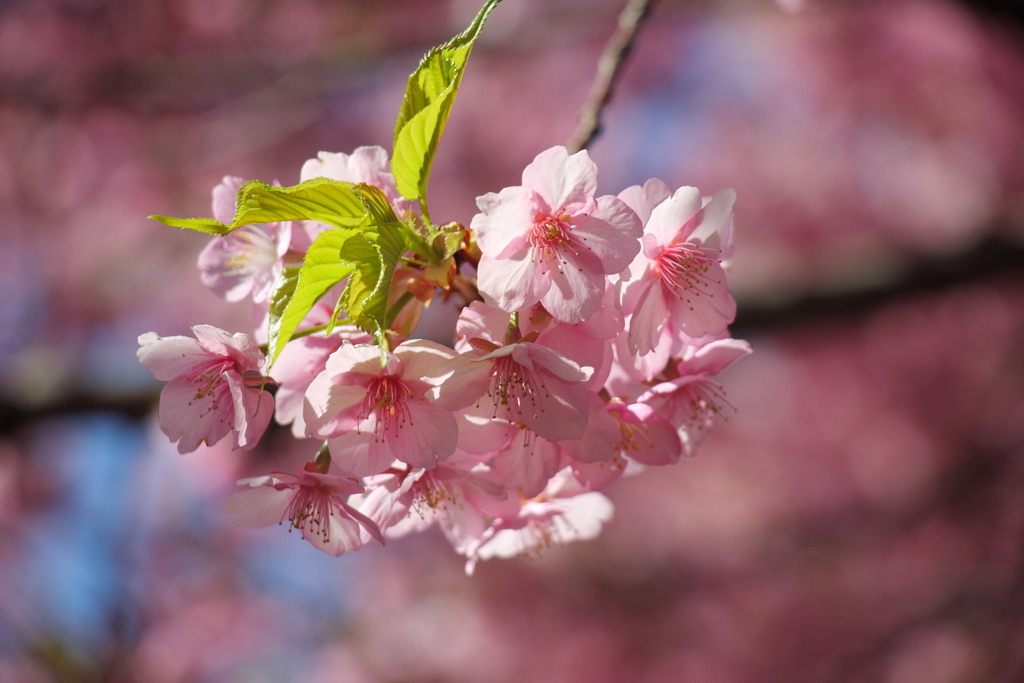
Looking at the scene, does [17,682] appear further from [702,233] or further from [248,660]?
[702,233]

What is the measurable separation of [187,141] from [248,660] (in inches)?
191

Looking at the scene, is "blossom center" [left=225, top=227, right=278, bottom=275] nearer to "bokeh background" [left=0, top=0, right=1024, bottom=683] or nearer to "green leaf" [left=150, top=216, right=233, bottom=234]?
"green leaf" [left=150, top=216, right=233, bottom=234]

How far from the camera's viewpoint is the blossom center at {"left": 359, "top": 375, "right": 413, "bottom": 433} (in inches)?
34.1

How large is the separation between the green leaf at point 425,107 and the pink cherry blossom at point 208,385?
33cm

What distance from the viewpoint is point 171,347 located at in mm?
961

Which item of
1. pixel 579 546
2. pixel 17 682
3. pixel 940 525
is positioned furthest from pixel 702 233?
A: pixel 17 682

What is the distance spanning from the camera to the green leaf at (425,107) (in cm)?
88

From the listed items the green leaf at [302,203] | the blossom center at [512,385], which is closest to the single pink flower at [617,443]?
the blossom center at [512,385]

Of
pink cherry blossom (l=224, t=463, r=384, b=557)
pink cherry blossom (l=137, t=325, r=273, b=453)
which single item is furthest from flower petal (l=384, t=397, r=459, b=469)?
pink cherry blossom (l=137, t=325, r=273, b=453)

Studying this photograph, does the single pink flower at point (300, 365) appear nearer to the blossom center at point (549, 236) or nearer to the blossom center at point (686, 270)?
the blossom center at point (549, 236)

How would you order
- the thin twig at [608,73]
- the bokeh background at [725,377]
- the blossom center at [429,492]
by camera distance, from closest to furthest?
the blossom center at [429,492], the thin twig at [608,73], the bokeh background at [725,377]

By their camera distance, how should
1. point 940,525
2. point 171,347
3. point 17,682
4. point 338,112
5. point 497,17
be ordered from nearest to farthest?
point 171,347 < point 497,17 < point 17,682 < point 940,525 < point 338,112

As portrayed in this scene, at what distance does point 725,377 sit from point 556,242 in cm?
444

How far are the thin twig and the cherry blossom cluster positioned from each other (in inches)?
18.8
